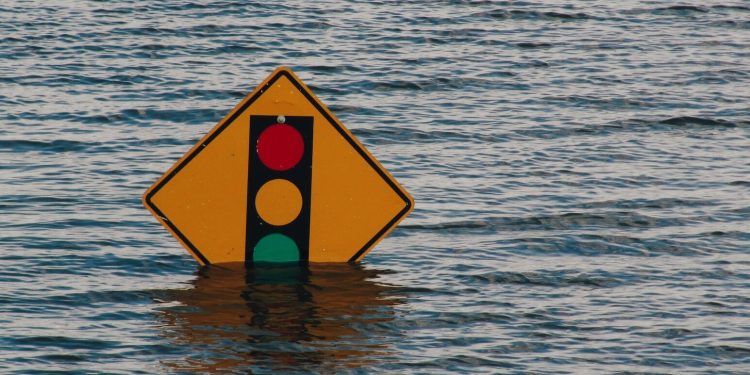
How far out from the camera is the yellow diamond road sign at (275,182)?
930cm

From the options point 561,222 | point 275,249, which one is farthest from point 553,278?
point 275,249

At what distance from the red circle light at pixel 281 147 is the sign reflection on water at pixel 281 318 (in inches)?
29.9

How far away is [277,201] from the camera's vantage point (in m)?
9.37

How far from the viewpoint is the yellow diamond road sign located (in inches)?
366

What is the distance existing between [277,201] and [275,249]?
0.36 meters

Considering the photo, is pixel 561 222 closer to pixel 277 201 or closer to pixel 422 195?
pixel 422 195

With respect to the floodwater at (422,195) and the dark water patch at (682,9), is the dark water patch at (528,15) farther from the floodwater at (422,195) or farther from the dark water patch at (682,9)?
the dark water patch at (682,9)

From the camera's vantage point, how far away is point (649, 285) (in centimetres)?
960

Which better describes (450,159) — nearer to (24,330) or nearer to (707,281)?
(707,281)

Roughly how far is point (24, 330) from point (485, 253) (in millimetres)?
3617

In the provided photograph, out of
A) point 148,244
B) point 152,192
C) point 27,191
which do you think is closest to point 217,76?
point 27,191

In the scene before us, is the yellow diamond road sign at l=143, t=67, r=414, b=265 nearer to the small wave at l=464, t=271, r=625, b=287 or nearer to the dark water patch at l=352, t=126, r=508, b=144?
the small wave at l=464, t=271, r=625, b=287

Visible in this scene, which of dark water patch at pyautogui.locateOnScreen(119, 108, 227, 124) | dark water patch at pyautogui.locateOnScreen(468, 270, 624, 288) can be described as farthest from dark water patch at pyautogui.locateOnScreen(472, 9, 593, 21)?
dark water patch at pyautogui.locateOnScreen(468, 270, 624, 288)

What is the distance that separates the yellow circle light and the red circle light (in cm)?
12
